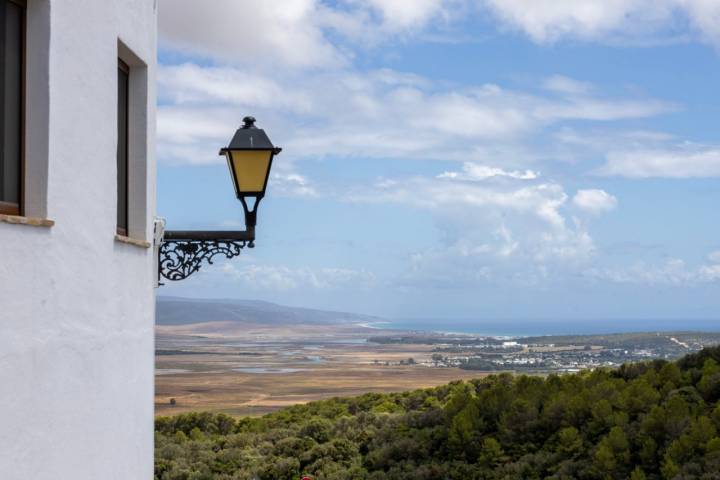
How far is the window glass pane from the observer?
20.5 ft

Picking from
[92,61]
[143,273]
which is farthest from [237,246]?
[92,61]

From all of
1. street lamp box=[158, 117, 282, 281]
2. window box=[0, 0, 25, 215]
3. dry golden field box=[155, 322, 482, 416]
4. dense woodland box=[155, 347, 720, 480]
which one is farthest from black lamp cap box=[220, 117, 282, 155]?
dry golden field box=[155, 322, 482, 416]

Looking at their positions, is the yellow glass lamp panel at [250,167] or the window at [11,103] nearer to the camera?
the window at [11,103]

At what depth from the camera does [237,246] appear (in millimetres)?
7055

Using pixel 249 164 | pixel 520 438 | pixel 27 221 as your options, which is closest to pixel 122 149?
pixel 249 164

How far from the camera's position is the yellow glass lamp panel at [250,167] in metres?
Result: 7.14

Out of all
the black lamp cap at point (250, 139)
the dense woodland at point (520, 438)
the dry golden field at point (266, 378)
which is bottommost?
the dry golden field at point (266, 378)

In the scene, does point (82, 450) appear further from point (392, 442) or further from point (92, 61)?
point (392, 442)

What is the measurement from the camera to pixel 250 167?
23.5 ft

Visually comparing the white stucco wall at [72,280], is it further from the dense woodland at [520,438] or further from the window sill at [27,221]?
the dense woodland at [520,438]

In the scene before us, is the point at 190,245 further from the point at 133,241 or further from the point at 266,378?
the point at 266,378

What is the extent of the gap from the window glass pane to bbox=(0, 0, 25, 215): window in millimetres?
1623

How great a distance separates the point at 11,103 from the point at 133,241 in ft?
5.21

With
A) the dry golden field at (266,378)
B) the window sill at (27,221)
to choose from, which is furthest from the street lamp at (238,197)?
the dry golden field at (266,378)
